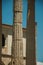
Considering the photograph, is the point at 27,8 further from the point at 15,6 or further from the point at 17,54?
the point at 17,54

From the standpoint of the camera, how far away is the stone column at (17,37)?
11.3 meters

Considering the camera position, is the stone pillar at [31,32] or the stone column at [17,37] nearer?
the stone column at [17,37]

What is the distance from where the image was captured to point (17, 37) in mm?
11586

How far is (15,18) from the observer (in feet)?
38.7

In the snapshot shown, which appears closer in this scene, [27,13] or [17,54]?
[17,54]

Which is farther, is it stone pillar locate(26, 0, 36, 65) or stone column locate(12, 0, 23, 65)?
stone pillar locate(26, 0, 36, 65)

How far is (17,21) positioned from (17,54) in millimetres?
1203

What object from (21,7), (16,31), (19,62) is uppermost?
(21,7)

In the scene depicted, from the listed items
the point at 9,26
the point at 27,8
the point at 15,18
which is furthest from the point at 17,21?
the point at 9,26

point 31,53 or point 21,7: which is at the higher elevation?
point 21,7

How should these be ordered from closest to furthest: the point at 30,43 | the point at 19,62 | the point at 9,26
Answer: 1. the point at 19,62
2. the point at 30,43
3. the point at 9,26

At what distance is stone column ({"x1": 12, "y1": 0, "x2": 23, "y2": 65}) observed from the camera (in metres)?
11.3

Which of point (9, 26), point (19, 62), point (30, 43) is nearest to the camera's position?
point (19, 62)

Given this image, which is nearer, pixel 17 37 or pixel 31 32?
pixel 17 37
